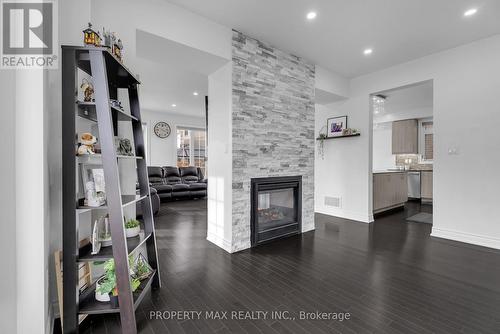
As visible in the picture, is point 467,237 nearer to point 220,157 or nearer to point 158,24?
point 220,157

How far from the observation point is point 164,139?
773cm

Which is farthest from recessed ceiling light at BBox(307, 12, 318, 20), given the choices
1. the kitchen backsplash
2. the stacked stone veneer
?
the kitchen backsplash

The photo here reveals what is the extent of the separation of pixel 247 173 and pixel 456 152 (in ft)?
10.2

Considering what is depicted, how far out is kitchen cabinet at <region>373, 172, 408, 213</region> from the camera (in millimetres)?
4809

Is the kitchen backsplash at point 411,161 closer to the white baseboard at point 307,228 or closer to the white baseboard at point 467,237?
the white baseboard at point 467,237

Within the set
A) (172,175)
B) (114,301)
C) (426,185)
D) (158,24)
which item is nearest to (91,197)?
(114,301)

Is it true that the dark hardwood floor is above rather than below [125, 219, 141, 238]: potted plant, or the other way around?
below

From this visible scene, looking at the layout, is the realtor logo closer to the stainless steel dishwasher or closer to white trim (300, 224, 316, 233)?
white trim (300, 224, 316, 233)

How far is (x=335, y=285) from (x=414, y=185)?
6225 millimetres

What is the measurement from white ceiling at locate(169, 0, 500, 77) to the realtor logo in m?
1.32

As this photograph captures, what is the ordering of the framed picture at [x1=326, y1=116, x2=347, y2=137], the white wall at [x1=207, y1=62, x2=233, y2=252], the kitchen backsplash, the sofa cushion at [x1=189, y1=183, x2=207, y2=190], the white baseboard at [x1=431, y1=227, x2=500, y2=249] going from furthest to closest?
the kitchen backsplash < the sofa cushion at [x1=189, y1=183, x2=207, y2=190] < the framed picture at [x1=326, y1=116, x2=347, y2=137] < the white baseboard at [x1=431, y1=227, x2=500, y2=249] < the white wall at [x1=207, y1=62, x2=233, y2=252]

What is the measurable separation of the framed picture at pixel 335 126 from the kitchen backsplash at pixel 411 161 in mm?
3999

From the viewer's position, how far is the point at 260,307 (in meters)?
1.82

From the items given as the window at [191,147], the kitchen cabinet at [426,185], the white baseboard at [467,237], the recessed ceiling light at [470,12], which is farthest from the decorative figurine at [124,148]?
the kitchen cabinet at [426,185]
